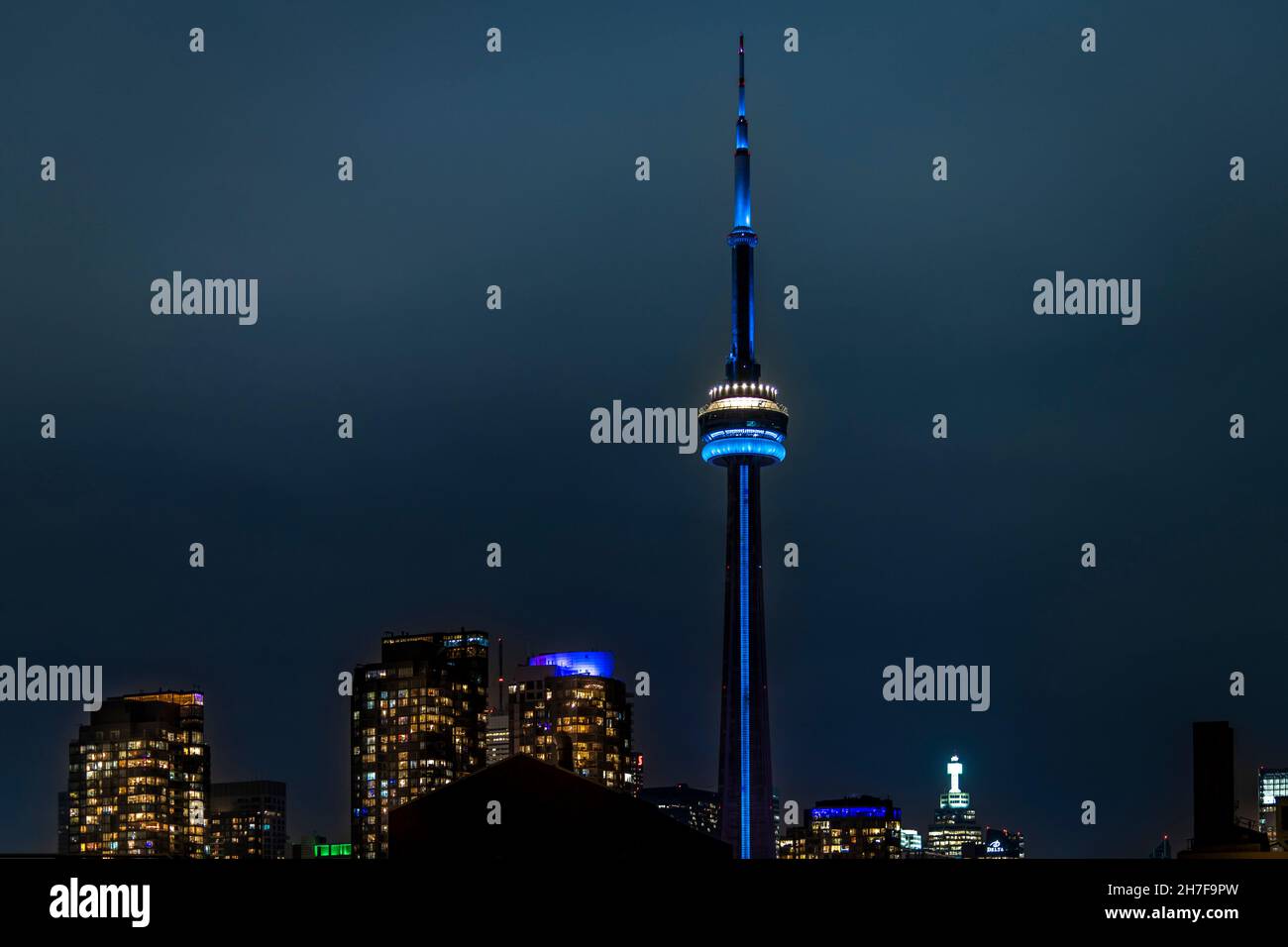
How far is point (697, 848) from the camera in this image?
93.2 meters

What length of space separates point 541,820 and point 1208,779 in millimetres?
46609
